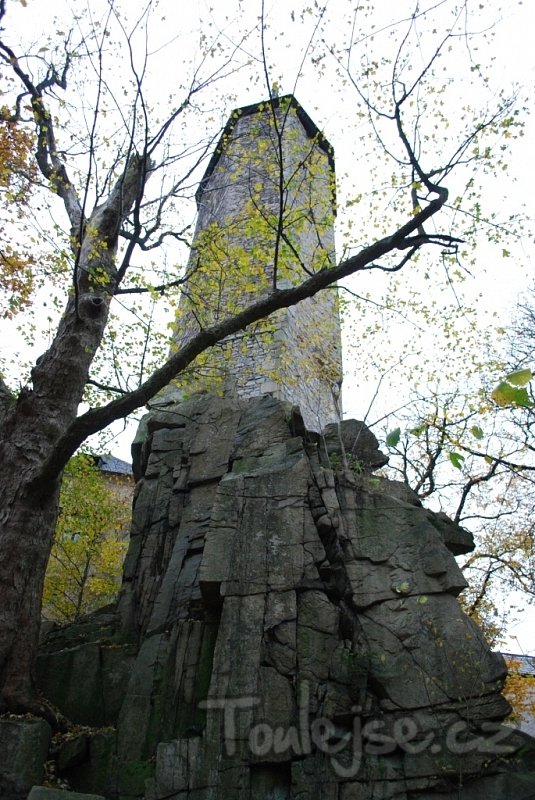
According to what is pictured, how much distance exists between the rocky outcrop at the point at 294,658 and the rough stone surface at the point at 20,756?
54 cm

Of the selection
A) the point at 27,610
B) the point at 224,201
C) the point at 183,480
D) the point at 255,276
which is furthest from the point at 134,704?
the point at 224,201

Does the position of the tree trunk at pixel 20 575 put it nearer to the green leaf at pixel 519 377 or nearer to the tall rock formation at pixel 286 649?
the tall rock formation at pixel 286 649

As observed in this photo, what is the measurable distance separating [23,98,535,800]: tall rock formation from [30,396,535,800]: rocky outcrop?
0.02m

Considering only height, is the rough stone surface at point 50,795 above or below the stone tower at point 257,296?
below

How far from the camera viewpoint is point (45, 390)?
782cm

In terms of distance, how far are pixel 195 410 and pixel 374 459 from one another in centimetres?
317

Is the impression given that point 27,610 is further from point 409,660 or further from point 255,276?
point 255,276

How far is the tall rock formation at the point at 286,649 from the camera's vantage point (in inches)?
249

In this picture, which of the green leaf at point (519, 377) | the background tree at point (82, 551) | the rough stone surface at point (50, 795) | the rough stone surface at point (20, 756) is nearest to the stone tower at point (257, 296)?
the background tree at point (82, 551)

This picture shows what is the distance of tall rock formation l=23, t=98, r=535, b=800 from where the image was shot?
633 cm

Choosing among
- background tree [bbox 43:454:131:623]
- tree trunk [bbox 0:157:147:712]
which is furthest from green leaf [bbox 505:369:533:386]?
background tree [bbox 43:454:131:623]

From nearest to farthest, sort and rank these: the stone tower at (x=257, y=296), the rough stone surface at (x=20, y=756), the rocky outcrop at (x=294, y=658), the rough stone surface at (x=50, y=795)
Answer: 1. the rough stone surface at (x=50, y=795)
2. the rough stone surface at (x=20, y=756)
3. the rocky outcrop at (x=294, y=658)
4. the stone tower at (x=257, y=296)

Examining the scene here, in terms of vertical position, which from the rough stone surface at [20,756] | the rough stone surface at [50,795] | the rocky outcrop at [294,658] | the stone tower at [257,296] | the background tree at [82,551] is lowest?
the rough stone surface at [50,795]

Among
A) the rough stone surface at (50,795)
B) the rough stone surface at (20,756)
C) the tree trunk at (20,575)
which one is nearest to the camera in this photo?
the rough stone surface at (50,795)
